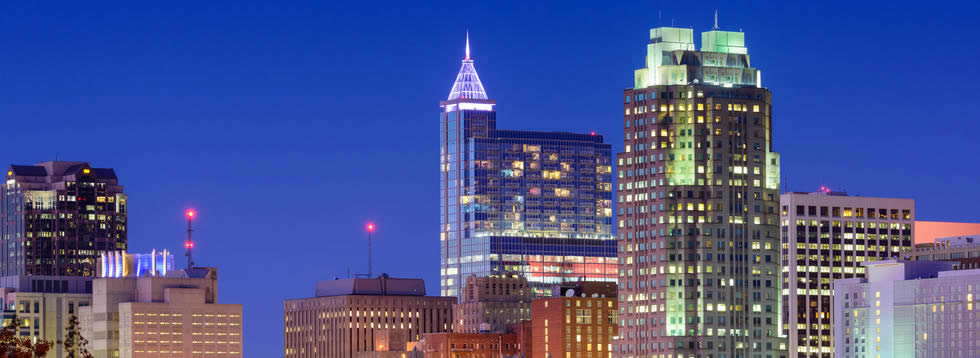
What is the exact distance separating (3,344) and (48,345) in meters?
6.78

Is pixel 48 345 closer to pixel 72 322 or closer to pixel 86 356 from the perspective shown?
pixel 86 356

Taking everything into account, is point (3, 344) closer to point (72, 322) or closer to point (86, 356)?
point (86, 356)

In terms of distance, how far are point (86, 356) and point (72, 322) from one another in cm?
1002

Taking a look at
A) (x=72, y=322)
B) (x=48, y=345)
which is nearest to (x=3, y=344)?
(x=48, y=345)

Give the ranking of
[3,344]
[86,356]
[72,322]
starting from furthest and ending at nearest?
[72,322] < [86,356] < [3,344]

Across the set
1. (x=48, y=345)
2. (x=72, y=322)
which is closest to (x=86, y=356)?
(x=48, y=345)

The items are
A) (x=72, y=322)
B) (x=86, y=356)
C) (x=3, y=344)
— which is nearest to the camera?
(x=3, y=344)

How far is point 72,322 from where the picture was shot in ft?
416

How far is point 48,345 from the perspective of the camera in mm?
116875

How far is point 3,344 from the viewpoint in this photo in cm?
11019

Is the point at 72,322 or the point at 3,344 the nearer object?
the point at 3,344

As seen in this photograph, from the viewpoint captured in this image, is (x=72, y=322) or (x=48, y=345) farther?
(x=72, y=322)

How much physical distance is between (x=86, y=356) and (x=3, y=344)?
7886 mm

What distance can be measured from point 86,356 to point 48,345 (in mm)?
2195
